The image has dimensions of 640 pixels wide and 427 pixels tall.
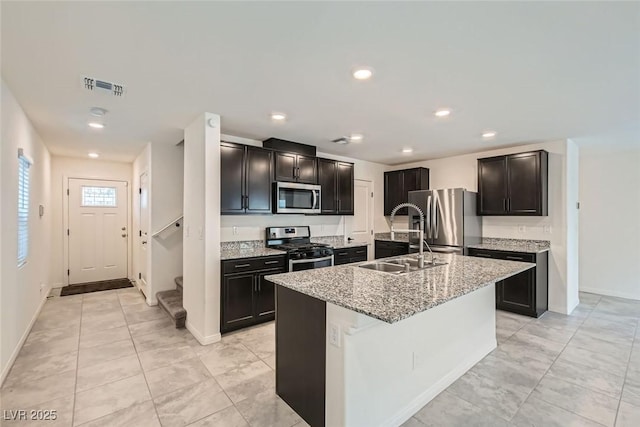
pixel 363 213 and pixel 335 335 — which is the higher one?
pixel 363 213

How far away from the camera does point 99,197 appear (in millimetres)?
5801

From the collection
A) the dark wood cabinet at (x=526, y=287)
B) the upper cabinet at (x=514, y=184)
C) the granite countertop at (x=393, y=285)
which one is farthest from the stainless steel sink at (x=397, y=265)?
the upper cabinet at (x=514, y=184)

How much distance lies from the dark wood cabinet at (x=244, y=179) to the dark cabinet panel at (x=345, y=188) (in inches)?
53.4

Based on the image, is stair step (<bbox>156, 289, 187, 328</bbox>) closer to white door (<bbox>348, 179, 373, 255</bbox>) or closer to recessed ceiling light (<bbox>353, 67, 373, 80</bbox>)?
white door (<bbox>348, 179, 373, 255</bbox>)

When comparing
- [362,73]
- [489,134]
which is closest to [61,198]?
[362,73]

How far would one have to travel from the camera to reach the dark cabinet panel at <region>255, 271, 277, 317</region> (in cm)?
357

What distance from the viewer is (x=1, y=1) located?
4.89ft

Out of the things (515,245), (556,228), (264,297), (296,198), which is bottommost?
(264,297)

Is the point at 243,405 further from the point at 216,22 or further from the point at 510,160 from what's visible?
the point at 510,160

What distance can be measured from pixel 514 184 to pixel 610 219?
85.7 inches

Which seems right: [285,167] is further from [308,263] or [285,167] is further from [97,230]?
[97,230]

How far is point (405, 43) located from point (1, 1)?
212cm

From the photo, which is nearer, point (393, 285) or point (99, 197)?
point (393, 285)

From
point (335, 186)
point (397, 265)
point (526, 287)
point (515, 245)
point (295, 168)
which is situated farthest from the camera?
point (335, 186)
